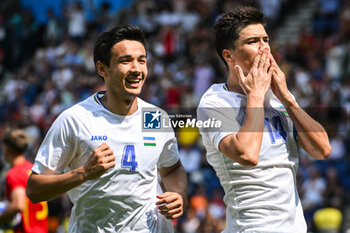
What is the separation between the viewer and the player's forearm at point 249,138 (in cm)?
387

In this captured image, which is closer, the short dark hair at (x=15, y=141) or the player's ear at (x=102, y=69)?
the player's ear at (x=102, y=69)

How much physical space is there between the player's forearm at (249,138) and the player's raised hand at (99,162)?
2.60ft

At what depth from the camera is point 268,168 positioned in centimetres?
409

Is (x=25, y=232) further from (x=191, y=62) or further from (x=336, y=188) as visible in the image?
(x=191, y=62)

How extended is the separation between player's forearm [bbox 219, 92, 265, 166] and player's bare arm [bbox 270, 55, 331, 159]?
27cm

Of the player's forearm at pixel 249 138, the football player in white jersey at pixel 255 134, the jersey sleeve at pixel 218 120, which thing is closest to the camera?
the player's forearm at pixel 249 138

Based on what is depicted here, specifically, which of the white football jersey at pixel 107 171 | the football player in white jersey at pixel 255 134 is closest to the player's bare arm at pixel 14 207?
the white football jersey at pixel 107 171

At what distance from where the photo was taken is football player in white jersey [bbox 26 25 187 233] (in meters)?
4.30

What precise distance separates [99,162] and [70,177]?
26 centimetres

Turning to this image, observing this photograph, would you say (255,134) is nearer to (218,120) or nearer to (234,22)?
(218,120)

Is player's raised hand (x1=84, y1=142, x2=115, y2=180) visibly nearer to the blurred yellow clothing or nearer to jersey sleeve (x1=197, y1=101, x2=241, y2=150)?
jersey sleeve (x1=197, y1=101, x2=241, y2=150)

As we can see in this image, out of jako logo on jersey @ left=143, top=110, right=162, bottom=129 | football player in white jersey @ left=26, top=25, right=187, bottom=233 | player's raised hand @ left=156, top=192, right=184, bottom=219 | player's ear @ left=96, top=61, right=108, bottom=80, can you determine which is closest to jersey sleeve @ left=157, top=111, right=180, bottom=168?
football player in white jersey @ left=26, top=25, right=187, bottom=233

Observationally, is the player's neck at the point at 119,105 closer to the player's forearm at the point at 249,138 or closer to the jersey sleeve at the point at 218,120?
the jersey sleeve at the point at 218,120

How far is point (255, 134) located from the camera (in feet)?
12.8
